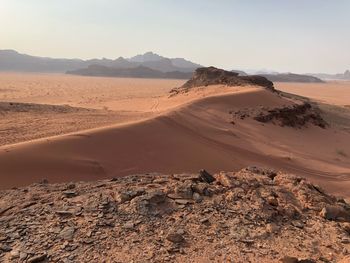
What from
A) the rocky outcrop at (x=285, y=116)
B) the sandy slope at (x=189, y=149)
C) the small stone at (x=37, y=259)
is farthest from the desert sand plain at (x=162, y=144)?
the small stone at (x=37, y=259)

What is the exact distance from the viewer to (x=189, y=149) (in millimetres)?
10031

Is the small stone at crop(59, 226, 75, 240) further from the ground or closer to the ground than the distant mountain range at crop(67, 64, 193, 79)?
further from the ground

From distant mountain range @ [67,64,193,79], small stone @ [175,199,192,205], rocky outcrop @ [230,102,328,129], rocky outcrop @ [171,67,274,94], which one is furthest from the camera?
distant mountain range @ [67,64,193,79]

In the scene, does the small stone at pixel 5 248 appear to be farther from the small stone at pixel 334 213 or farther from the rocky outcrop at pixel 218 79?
the rocky outcrop at pixel 218 79

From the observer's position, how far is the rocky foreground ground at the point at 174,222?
397cm

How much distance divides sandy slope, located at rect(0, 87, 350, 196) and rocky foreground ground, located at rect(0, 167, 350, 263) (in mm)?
2016

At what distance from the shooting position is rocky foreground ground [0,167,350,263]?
397 centimetres

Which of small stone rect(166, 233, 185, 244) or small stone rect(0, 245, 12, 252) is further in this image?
small stone rect(166, 233, 185, 244)

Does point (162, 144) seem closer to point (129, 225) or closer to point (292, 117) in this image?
point (129, 225)

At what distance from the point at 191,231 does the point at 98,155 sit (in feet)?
14.3

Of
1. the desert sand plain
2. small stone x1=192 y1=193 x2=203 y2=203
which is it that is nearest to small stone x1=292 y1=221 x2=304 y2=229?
small stone x1=192 y1=193 x2=203 y2=203

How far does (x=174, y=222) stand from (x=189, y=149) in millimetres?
5566

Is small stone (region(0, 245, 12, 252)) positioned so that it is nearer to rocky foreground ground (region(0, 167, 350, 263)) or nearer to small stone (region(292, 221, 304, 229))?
rocky foreground ground (region(0, 167, 350, 263))

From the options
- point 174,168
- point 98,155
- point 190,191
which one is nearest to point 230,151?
point 174,168
